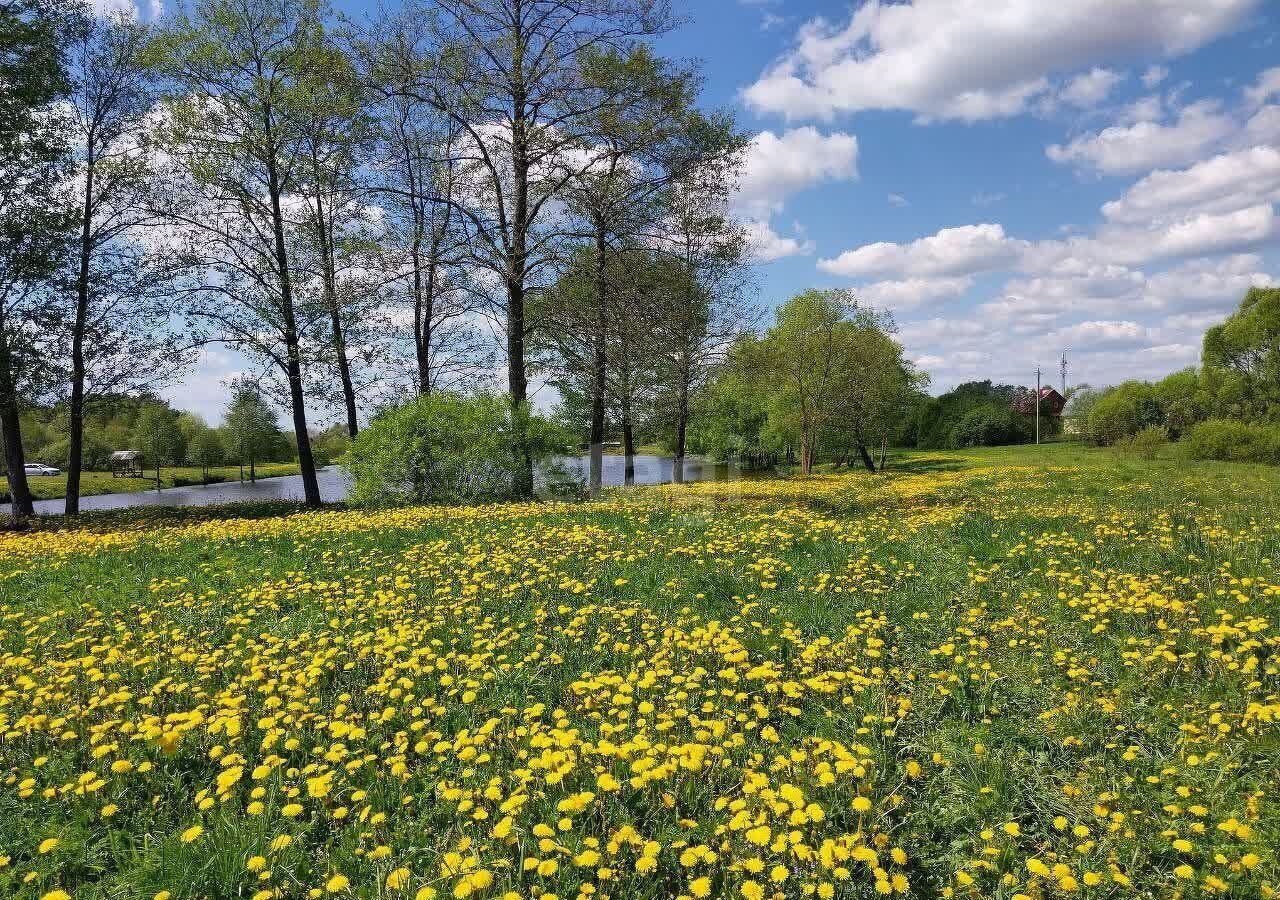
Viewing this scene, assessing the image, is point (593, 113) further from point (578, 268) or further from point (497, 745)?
point (497, 745)

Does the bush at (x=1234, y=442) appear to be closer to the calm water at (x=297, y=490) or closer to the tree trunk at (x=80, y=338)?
the calm water at (x=297, y=490)

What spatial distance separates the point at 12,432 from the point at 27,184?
6556mm

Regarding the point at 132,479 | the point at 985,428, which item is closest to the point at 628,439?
the point at 132,479

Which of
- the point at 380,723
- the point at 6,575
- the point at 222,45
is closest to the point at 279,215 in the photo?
the point at 222,45

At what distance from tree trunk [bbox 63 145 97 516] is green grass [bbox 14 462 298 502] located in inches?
822

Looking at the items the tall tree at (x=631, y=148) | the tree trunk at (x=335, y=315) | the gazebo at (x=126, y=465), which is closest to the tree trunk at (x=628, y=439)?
the tall tree at (x=631, y=148)

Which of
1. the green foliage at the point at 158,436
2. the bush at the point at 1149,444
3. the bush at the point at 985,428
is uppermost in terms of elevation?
the green foliage at the point at 158,436

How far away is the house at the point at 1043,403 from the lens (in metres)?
85.5

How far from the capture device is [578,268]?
16078 millimetres

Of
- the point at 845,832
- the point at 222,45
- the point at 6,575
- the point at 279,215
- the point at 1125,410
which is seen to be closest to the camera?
the point at 845,832

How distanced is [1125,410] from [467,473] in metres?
60.9

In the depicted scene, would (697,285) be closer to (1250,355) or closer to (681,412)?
(681,412)

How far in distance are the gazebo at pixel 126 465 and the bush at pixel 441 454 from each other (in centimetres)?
6362

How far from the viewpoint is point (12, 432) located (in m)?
18.2
